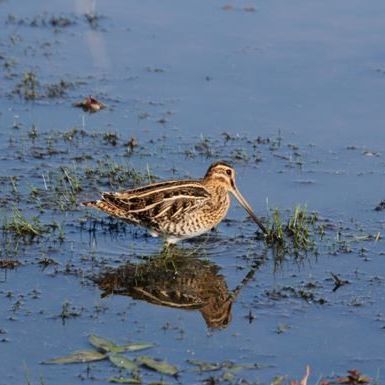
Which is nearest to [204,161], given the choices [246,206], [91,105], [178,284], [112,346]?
[246,206]

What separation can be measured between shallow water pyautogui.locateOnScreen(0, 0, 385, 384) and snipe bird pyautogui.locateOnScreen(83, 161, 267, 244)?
0.52 ft

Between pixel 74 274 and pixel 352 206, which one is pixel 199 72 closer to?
pixel 352 206

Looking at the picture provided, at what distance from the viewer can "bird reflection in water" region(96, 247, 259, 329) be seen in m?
7.55

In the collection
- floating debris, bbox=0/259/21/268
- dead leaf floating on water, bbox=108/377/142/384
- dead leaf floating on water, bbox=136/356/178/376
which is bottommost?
dead leaf floating on water, bbox=108/377/142/384

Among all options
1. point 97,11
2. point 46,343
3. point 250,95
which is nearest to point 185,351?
point 46,343

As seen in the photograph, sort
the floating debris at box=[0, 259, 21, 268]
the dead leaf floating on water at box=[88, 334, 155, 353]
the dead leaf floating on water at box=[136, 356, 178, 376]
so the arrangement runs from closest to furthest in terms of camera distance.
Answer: the dead leaf floating on water at box=[136, 356, 178, 376] → the dead leaf floating on water at box=[88, 334, 155, 353] → the floating debris at box=[0, 259, 21, 268]

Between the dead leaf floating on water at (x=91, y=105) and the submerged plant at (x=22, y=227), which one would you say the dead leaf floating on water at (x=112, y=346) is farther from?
the dead leaf floating on water at (x=91, y=105)

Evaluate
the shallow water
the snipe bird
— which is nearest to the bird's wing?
the snipe bird

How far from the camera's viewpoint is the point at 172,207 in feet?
27.8

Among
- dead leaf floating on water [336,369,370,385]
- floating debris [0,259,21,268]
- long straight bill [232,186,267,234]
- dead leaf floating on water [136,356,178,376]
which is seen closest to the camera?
dead leaf floating on water [336,369,370,385]

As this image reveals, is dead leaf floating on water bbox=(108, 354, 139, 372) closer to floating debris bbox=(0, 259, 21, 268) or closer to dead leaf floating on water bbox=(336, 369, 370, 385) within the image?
dead leaf floating on water bbox=(336, 369, 370, 385)

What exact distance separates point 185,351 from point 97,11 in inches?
304

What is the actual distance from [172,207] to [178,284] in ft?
2.43

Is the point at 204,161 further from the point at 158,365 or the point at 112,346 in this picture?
the point at 158,365
